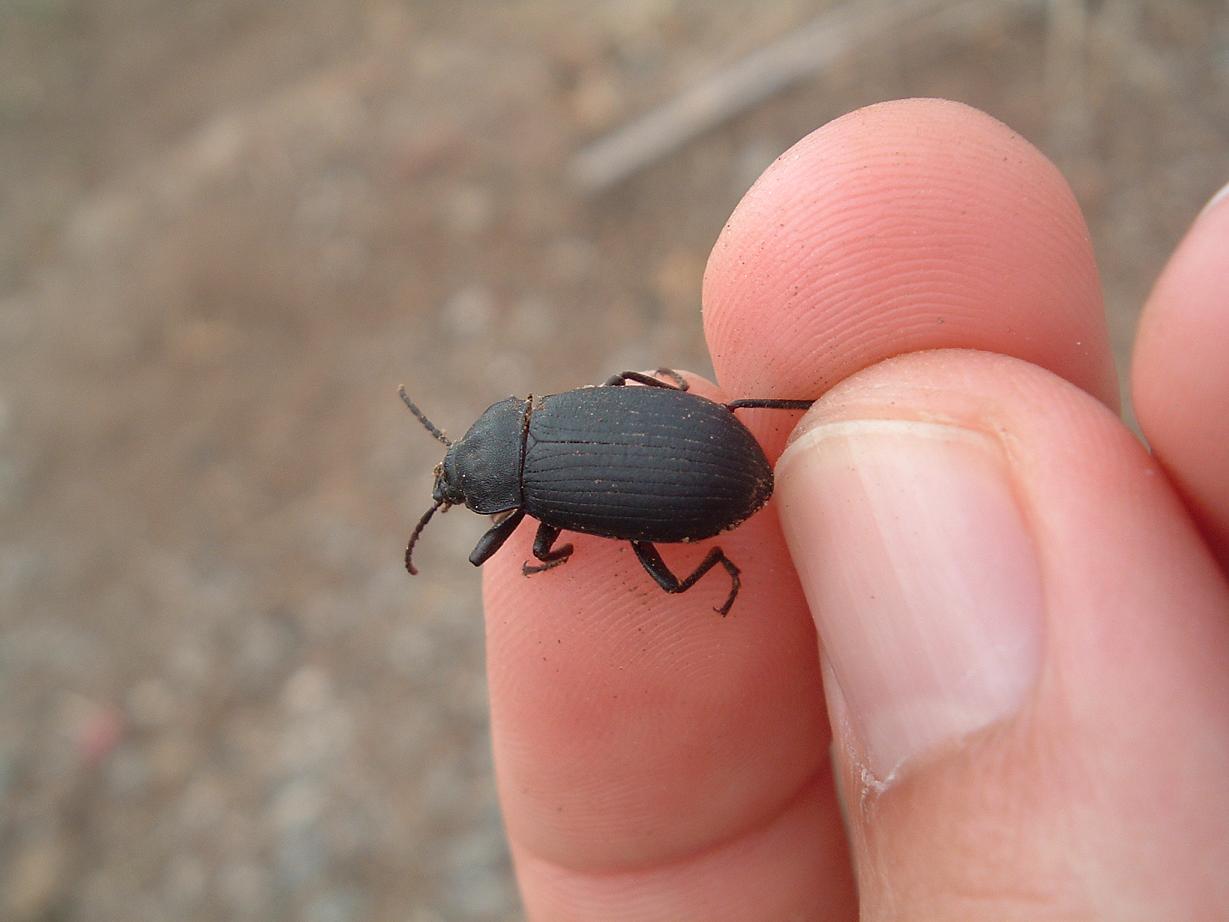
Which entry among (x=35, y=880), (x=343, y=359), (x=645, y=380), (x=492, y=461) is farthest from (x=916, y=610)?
(x=343, y=359)

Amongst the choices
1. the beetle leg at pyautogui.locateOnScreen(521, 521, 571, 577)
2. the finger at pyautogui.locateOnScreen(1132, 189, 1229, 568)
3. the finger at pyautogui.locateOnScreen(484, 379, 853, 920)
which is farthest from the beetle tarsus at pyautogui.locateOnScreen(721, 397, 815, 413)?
the finger at pyautogui.locateOnScreen(1132, 189, 1229, 568)

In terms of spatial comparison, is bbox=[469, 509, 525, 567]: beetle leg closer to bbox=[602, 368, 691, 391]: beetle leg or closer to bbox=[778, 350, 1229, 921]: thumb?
bbox=[602, 368, 691, 391]: beetle leg

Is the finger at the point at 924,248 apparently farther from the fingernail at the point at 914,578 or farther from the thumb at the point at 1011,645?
the fingernail at the point at 914,578

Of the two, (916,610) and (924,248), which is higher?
(924,248)

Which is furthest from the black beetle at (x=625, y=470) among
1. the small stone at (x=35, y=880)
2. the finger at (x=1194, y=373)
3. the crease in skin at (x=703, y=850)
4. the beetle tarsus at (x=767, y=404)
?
the small stone at (x=35, y=880)

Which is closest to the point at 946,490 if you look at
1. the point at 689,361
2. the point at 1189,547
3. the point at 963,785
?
the point at 1189,547

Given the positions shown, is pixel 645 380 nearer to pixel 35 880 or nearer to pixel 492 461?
pixel 492 461

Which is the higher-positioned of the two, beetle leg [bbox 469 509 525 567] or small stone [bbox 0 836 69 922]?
beetle leg [bbox 469 509 525 567]

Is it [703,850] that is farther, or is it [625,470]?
[703,850]
